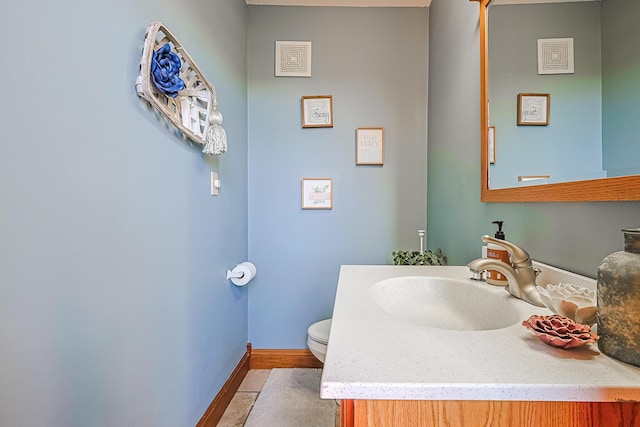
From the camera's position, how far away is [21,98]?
57 centimetres

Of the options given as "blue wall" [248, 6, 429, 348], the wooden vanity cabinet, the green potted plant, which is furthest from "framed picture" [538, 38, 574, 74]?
"blue wall" [248, 6, 429, 348]

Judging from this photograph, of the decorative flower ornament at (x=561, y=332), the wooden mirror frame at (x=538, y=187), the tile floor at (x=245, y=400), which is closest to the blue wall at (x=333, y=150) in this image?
the tile floor at (x=245, y=400)

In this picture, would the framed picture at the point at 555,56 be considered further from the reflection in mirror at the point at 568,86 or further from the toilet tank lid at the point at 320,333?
the toilet tank lid at the point at 320,333

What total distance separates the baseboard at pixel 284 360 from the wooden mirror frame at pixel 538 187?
63.0 inches

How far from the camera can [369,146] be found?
2.07 metres

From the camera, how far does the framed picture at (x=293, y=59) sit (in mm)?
2064

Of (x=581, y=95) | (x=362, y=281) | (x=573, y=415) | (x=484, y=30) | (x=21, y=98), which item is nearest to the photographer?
(x=573, y=415)

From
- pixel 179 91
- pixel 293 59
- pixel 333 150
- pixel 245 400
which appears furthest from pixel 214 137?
pixel 245 400

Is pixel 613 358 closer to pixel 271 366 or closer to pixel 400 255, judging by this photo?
pixel 400 255

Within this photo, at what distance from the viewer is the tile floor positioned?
1.56 m

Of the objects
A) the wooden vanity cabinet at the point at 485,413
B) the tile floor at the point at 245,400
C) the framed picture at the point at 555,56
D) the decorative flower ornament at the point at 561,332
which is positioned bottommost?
the tile floor at the point at 245,400

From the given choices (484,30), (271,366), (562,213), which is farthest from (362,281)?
(271,366)

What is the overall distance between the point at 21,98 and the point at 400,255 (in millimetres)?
1662

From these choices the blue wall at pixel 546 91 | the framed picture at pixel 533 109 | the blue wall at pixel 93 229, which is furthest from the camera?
the framed picture at pixel 533 109
